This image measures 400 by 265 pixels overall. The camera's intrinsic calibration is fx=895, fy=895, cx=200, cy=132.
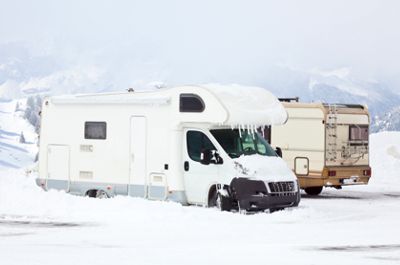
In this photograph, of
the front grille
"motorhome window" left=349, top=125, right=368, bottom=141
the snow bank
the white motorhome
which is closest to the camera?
the front grille

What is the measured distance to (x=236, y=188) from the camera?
747 inches

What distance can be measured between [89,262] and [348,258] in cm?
380

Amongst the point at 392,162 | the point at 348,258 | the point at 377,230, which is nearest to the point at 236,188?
the point at 377,230

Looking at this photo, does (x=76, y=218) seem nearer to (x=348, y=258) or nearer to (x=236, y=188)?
(x=236, y=188)

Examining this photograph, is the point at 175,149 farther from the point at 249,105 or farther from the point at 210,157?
the point at 249,105

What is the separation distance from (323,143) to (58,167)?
7611mm

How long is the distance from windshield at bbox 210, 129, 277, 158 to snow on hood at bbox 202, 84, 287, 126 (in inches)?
14.8

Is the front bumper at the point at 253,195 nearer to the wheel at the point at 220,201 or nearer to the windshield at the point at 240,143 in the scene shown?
the wheel at the point at 220,201

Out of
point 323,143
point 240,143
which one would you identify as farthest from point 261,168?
point 323,143

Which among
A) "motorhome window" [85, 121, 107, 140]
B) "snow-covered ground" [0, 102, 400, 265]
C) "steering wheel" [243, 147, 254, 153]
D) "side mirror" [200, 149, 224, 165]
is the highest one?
"motorhome window" [85, 121, 107, 140]

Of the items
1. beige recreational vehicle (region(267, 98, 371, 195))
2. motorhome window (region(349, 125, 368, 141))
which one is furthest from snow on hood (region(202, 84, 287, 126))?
motorhome window (region(349, 125, 368, 141))

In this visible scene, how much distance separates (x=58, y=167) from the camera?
72.4 ft

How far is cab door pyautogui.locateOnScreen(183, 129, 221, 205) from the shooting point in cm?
1964

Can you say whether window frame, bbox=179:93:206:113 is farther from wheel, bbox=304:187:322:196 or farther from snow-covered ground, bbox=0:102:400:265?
wheel, bbox=304:187:322:196
